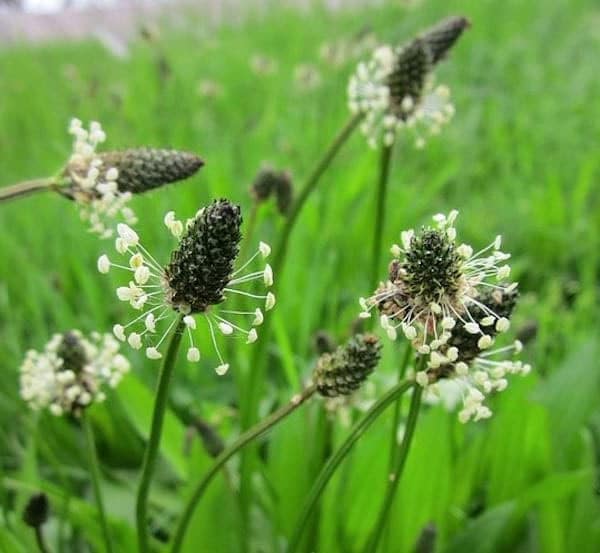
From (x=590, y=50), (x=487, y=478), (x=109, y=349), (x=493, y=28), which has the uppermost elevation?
(x=493, y=28)

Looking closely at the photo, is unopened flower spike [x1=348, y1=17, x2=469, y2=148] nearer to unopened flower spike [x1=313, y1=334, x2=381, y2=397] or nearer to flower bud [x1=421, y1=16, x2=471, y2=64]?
flower bud [x1=421, y1=16, x2=471, y2=64]

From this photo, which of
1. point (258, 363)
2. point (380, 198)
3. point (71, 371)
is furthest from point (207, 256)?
point (258, 363)

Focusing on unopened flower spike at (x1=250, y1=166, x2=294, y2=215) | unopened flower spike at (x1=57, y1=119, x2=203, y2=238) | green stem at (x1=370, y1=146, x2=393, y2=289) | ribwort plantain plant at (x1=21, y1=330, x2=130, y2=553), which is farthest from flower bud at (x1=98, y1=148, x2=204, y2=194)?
unopened flower spike at (x1=250, y1=166, x2=294, y2=215)

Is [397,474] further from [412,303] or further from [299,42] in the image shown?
[299,42]

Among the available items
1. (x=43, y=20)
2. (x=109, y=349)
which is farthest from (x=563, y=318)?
(x=43, y=20)

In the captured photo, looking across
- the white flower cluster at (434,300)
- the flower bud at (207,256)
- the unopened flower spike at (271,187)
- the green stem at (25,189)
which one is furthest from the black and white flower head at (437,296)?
the unopened flower spike at (271,187)

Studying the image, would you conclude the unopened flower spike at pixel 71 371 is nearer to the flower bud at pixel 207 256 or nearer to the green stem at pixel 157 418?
the green stem at pixel 157 418
